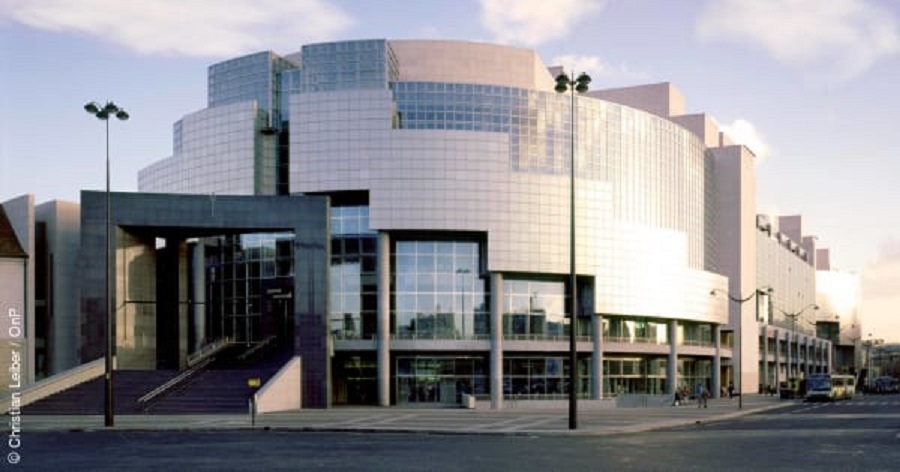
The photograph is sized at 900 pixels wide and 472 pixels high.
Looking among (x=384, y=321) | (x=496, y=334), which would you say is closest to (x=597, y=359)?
(x=496, y=334)

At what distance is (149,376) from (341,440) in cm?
2682

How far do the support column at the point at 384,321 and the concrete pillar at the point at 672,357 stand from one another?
2891 centimetres

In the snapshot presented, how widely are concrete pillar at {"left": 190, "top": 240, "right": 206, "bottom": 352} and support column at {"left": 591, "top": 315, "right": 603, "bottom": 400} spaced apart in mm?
29181

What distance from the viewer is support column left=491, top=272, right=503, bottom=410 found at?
70.1 meters

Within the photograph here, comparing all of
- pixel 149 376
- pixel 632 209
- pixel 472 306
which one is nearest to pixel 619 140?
pixel 632 209

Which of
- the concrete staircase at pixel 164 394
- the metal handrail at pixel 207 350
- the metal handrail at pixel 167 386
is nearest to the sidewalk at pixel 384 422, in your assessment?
the concrete staircase at pixel 164 394

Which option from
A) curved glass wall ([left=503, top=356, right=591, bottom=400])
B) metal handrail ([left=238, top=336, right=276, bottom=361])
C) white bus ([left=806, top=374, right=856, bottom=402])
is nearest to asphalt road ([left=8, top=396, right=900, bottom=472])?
metal handrail ([left=238, top=336, right=276, bottom=361])

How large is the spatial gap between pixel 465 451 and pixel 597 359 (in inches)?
1902

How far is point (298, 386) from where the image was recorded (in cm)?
6031

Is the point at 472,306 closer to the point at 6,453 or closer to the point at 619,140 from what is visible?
the point at 619,140

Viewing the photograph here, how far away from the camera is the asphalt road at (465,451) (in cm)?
2544

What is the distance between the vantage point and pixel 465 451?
30562 millimetres

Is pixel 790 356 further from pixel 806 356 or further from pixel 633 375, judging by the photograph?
pixel 633 375

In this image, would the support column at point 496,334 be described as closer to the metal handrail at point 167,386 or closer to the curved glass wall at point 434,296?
the curved glass wall at point 434,296
